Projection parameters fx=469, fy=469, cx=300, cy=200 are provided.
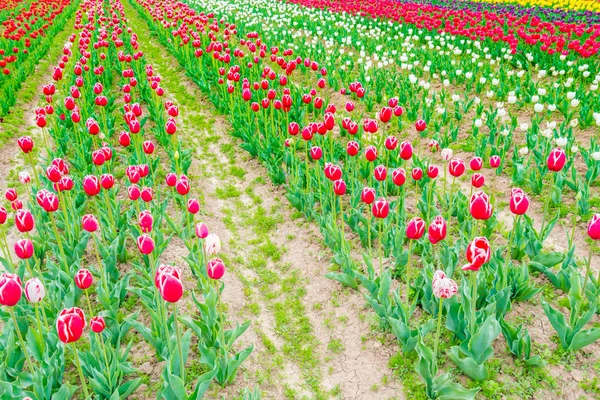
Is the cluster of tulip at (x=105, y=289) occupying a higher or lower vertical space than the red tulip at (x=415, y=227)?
lower

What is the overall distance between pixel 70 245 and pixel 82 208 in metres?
1.13

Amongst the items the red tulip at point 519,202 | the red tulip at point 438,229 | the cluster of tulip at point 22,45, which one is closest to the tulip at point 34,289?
the red tulip at point 438,229

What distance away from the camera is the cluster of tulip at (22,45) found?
35.4 ft

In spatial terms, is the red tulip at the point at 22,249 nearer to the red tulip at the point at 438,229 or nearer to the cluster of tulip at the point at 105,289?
the cluster of tulip at the point at 105,289

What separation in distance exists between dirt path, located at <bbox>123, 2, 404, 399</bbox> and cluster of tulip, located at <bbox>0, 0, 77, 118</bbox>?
19.0ft

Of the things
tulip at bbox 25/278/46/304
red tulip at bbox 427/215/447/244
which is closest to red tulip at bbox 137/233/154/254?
tulip at bbox 25/278/46/304

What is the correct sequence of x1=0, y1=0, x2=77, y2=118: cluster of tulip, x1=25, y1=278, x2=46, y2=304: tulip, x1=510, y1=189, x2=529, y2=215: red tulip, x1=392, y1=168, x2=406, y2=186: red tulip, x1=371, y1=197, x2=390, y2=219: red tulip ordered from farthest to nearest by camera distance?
x1=0, y1=0, x2=77, y2=118: cluster of tulip
x1=392, y1=168, x2=406, y2=186: red tulip
x1=371, y1=197, x2=390, y2=219: red tulip
x1=510, y1=189, x2=529, y2=215: red tulip
x1=25, y1=278, x2=46, y2=304: tulip

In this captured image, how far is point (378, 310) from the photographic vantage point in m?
4.24

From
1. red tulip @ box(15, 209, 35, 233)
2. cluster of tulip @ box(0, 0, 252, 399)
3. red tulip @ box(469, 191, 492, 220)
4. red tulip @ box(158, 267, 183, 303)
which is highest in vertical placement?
red tulip @ box(469, 191, 492, 220)

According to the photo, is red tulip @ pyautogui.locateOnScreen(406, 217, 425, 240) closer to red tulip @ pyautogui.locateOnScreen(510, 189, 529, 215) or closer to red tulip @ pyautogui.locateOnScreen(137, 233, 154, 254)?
A: red tulip @ pyautogui.locateOnScreen(510, 189, 529, 215)

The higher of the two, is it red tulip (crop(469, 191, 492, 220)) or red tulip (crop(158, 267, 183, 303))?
red tulip (crop(469, 191, 492, 220))

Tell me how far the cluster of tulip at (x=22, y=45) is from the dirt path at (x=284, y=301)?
19.0 ft

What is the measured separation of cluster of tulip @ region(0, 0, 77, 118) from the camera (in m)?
10.8

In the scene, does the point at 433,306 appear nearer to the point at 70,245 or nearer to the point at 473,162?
the point at 473,162
